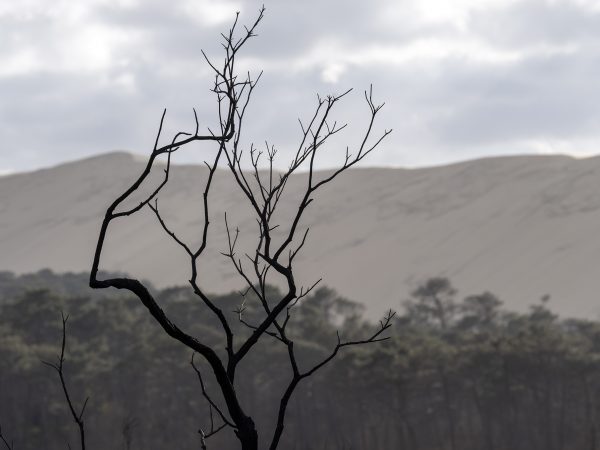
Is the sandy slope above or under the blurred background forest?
above

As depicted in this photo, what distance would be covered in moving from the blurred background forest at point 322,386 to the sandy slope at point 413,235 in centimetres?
5687

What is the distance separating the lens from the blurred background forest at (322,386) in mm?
47062

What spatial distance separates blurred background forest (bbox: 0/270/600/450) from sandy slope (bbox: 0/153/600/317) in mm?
56874

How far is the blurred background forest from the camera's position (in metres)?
47.1

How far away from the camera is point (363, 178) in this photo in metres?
182

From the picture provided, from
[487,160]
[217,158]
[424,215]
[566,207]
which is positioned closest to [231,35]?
[217,158]

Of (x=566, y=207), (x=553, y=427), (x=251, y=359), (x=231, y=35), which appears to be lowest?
(x=553, y=427)

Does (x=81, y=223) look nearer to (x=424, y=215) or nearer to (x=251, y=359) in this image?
(x=424, y=215)

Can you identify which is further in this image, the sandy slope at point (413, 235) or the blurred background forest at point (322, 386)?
the sandy slope at point (413, 235)

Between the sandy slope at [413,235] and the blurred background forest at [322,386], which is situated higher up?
the sandy slope at [413,235]

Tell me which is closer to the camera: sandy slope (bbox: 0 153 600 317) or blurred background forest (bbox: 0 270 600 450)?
blurred background forest (bbox: 0 270 600 450)

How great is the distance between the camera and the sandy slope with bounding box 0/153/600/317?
124 meters

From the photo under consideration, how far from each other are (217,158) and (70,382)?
159 feet

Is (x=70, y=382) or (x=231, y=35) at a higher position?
(x=231, y=35)
